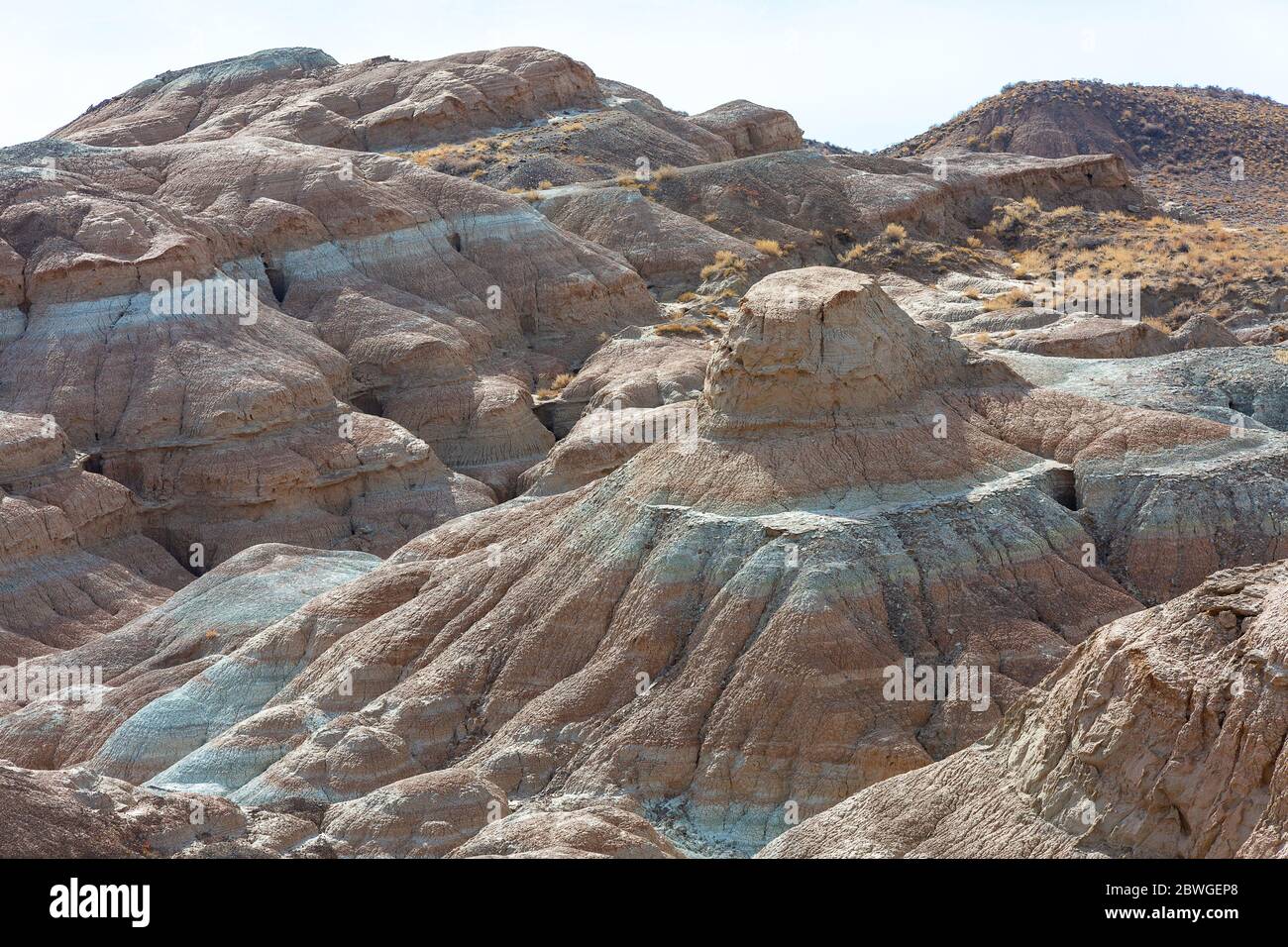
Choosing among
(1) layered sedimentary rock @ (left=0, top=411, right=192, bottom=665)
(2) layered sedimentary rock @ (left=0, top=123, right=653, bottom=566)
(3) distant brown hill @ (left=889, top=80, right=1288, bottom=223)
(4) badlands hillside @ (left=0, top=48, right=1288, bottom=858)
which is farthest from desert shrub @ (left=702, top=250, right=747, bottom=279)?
(3) distant brown hill @ (left=889, top=80, right=1288, bottom=223)

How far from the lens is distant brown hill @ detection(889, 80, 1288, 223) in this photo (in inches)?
3322

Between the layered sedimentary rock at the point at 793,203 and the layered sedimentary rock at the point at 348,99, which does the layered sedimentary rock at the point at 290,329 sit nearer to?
the layered sedimentary rock at the point at 793,203

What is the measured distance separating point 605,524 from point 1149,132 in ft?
259

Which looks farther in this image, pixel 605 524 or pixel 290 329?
pixel 290 329

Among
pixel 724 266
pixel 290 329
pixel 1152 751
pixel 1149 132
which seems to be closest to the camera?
pixel 1152 751

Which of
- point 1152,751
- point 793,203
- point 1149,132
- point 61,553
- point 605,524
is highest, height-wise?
point 1149,132

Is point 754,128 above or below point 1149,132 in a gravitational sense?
below

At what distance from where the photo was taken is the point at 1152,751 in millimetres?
12461

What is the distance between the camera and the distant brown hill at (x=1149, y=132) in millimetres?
84375

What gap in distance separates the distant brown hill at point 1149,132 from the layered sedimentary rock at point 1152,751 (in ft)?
233

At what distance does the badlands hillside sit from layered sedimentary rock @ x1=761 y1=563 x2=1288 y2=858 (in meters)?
0.04

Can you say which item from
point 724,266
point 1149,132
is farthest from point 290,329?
point 1149,132

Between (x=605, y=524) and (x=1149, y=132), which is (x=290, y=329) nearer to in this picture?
(x=605, y=524)

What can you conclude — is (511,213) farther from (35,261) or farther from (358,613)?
(358,613)
